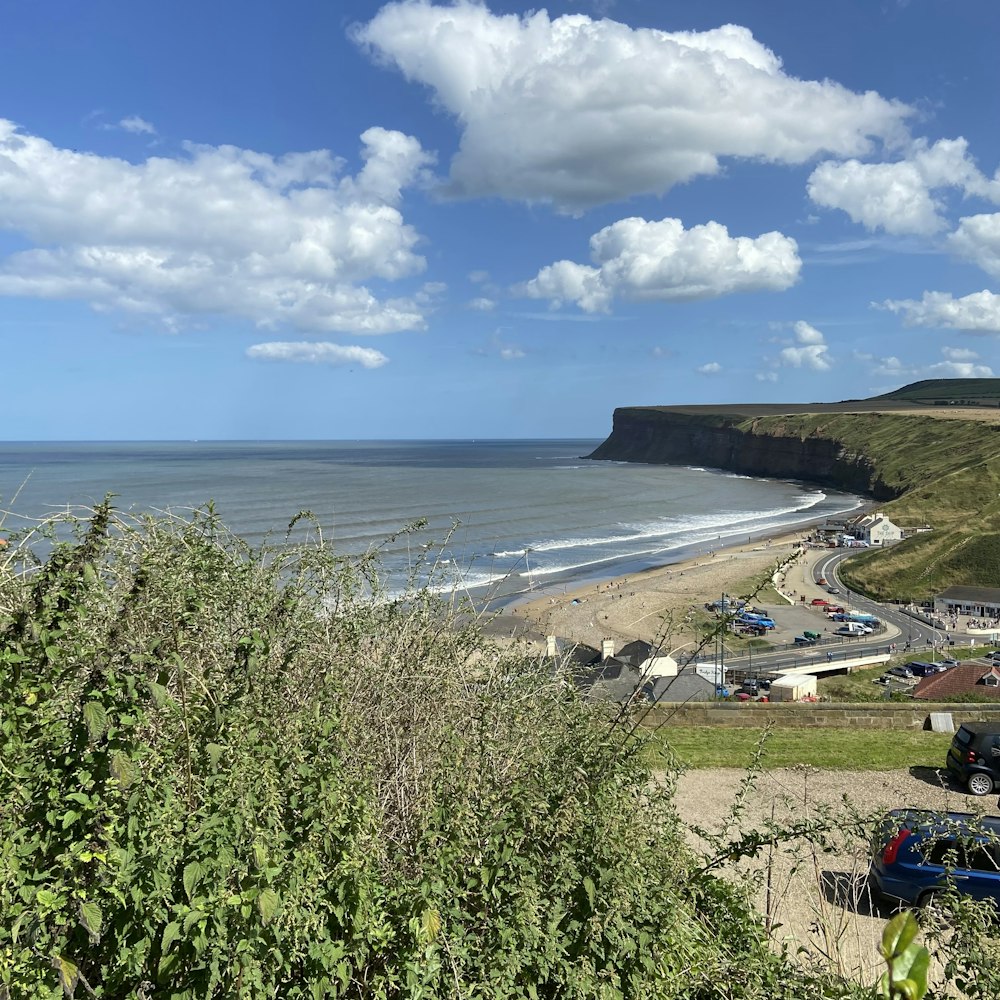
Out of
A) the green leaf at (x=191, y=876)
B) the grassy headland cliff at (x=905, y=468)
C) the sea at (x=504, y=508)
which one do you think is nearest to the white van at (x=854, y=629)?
the grassy headland cliff at (x=905, y=468)

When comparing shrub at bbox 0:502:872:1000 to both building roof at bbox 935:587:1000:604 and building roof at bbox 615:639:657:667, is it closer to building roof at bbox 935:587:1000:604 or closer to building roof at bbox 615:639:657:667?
building roof at bbox 615:639:657:667

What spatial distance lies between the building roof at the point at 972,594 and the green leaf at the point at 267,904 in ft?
183

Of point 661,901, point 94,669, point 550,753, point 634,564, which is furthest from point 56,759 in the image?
point 634,564

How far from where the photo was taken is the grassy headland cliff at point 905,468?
5919 centimetres

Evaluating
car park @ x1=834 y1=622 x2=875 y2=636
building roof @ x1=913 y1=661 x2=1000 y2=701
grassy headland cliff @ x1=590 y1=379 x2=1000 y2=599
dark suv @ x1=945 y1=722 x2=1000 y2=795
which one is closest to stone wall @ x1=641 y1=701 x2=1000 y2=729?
dark suv @ x1=945 y1=722 x2=1000 y2=795

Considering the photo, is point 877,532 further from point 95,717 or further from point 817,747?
point 95,717

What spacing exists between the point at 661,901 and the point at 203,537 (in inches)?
150

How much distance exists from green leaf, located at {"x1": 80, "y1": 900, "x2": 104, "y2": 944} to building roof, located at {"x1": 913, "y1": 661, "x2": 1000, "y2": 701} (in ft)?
89.2

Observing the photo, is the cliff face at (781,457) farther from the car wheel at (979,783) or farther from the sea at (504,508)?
the car wheel at (979,783)

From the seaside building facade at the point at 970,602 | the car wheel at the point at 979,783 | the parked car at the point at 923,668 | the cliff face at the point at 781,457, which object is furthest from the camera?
the cliff face at the point at 781,457

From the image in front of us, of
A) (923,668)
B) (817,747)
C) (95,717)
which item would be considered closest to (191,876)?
(95,717)

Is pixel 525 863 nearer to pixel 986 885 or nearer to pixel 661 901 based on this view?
pixel 661 901

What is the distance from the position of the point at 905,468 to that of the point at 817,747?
370 ft

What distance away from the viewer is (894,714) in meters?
16.5
